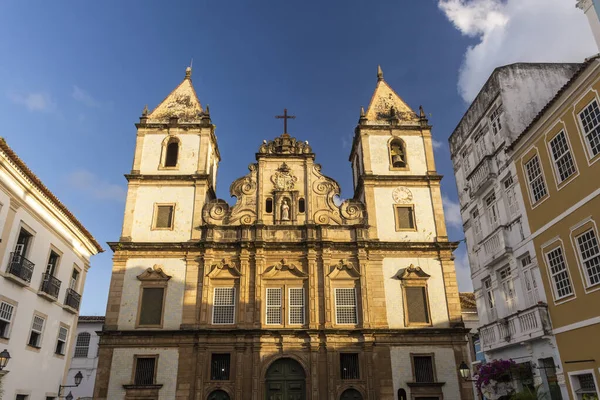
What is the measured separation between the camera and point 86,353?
120 feet

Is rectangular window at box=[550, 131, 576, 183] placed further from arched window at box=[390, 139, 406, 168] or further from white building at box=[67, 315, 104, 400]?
white building at box=[67, 315, 104, 400]

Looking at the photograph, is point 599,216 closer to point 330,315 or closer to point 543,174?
point 543,174

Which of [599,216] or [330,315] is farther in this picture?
[330,315]

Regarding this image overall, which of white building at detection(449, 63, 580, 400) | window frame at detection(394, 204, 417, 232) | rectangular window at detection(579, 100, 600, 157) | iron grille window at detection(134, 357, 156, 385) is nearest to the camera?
rectangular window at detection(579, 100, 600, 157)

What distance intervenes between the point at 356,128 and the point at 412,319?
12.1 metres

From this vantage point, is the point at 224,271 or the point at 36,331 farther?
the point at 224,271

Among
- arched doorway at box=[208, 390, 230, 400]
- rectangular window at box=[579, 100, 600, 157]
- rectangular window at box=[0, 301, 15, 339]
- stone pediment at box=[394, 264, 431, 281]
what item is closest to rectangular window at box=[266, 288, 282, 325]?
arched doorway at box=[208, 390, 230, 400]

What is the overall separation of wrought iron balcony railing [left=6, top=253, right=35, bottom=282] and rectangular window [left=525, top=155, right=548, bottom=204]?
18.9 m

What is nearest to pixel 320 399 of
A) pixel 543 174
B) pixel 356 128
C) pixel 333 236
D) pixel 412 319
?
pixel 412 319

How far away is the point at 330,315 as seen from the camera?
76.3 feet

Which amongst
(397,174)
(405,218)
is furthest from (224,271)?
(397,174)

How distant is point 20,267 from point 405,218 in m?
18.4

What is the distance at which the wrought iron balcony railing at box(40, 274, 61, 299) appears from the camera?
19641 mm

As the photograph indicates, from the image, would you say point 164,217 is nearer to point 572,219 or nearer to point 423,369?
point 423,369
